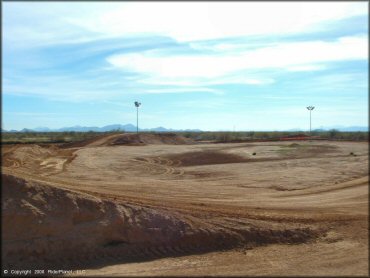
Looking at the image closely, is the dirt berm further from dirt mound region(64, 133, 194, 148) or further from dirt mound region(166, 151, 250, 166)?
dirt mound region(64, 133, 194, 148)

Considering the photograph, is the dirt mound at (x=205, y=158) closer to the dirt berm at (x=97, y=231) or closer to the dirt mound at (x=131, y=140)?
the dirt mound at (x=131, y=140)

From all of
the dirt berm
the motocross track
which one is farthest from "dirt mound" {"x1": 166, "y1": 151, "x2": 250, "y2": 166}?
the dirt berm

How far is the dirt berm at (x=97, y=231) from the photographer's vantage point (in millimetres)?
9906

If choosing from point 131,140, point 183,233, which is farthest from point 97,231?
point 131,140

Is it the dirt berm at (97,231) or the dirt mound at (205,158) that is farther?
the dirt mound at (205,158)

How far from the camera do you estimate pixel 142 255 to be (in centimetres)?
1059

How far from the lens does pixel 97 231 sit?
1076 cm

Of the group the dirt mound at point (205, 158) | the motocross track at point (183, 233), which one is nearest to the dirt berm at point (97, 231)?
the motocross track at point (183, 233)

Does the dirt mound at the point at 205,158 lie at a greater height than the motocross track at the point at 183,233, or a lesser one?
greater

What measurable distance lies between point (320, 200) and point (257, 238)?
18.4 ft

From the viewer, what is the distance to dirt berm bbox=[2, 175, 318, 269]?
32.5ft

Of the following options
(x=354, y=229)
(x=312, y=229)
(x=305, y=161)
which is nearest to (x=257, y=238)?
(x=312, y=229)

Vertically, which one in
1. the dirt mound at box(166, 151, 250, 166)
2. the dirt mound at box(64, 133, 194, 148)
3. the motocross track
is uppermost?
the dirt mound at box(64, 133, 194, 148)

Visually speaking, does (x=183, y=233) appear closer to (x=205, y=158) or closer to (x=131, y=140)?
(x=205, y=158)
